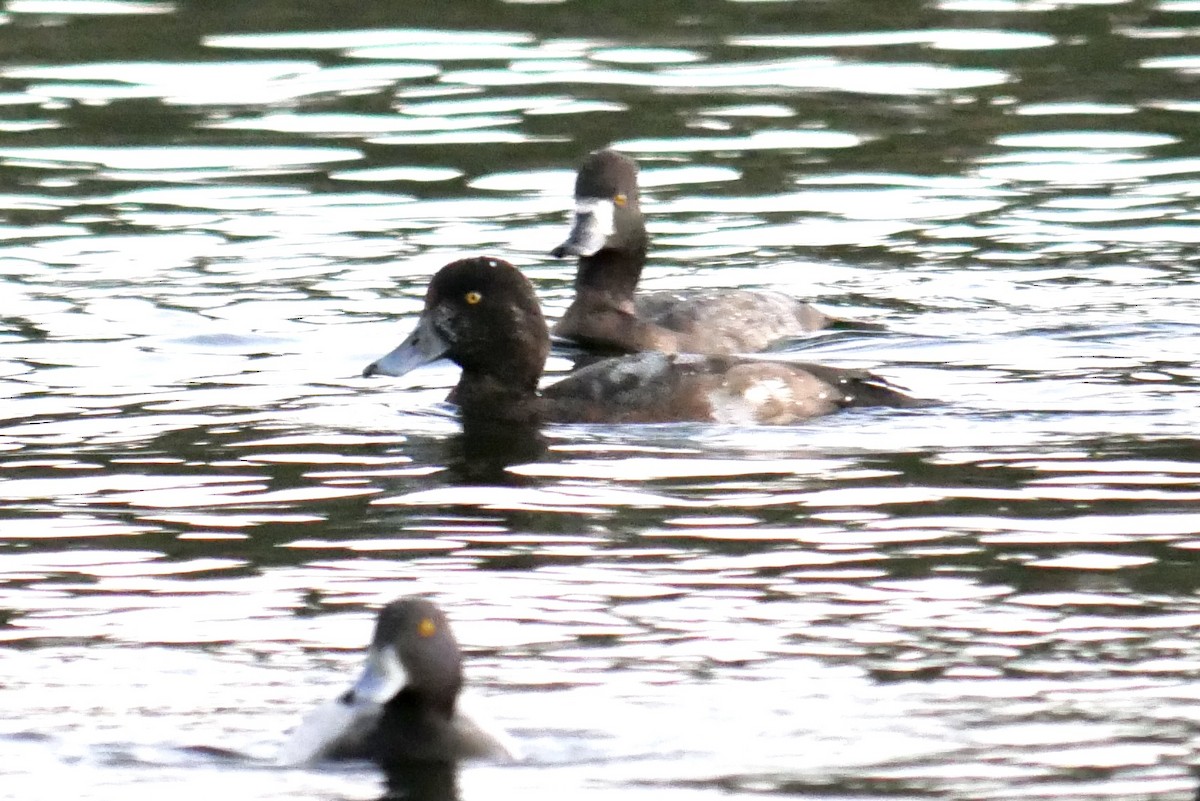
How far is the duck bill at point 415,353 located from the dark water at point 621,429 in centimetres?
23

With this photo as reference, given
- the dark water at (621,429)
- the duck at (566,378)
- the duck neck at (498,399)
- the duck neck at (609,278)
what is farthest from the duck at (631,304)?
the duck neck at (498,399)

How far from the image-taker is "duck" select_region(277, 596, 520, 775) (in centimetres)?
692

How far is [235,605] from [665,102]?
11644 mm

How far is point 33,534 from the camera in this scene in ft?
31.2

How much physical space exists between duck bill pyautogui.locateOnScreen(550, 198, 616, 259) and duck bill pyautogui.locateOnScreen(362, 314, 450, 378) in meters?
2.26

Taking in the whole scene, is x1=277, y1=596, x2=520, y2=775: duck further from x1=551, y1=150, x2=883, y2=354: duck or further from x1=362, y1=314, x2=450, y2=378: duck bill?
x1=551, y1=150, x2=883, y2=354: duck

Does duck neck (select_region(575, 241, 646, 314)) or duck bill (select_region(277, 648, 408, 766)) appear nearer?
duck bill (select_region(277, 648, 408, 766))

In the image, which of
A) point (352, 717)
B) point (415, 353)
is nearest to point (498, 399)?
point (415, 353)

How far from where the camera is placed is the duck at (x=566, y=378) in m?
11.7

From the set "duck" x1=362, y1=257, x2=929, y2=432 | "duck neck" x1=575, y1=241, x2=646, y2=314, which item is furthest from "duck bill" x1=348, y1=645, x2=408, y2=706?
"duck neck" x1=575, y1=241, x2=646, y2=314

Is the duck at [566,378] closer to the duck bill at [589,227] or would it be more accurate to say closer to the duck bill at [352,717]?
the duck bill at [589,227]

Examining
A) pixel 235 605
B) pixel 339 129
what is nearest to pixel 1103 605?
pixel 235 605

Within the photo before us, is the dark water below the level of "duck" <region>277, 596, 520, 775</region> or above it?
below

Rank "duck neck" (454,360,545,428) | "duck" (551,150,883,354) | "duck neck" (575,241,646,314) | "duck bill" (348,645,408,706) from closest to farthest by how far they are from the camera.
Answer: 1. "duck bill" (348,645,408,706)
2. "duck neck" (454,360,545,428)
3. "duck" (551,150,883,354)
4. "duck neck" (575,241,646,314)
